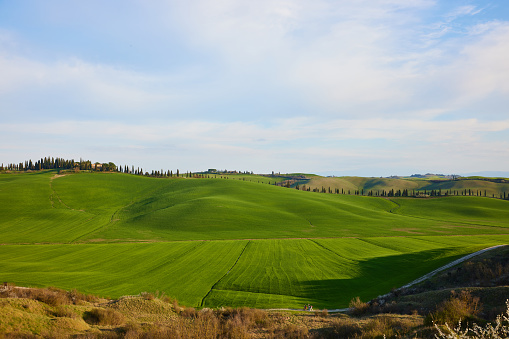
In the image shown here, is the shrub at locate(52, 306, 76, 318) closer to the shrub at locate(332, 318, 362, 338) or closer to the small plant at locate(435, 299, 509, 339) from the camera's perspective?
the shrub at locate(332, 318, 362, 338)

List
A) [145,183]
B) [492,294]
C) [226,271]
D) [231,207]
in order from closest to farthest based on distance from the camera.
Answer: [492,294]
[226,271]
[231,207]
[145,183]

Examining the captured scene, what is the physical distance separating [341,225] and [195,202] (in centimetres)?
3929

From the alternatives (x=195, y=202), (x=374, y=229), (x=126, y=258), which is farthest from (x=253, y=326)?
(x=195, y=202)

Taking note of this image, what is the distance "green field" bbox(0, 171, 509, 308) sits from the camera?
28953 millimetres

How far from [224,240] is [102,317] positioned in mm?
38430

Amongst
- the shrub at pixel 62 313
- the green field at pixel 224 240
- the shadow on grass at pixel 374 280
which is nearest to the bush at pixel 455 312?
the shadow on grass at pixel 374 280

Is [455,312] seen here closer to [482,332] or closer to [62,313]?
[482,332]

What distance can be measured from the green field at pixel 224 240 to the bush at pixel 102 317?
30.1ft

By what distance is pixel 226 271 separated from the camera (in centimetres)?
3397

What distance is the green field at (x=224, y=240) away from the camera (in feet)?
95.0

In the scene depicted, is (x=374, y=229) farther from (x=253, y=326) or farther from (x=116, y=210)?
(x=116, y=210)

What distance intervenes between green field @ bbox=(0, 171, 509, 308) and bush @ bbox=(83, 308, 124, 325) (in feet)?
30.1

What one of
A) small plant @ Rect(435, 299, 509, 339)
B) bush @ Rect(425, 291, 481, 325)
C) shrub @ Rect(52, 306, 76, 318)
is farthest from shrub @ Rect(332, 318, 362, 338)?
shrub @ Rect(52, 306, 76, 318)

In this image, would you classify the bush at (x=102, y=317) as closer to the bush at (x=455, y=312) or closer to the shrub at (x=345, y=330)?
the shrub at (x=345, y=330)
